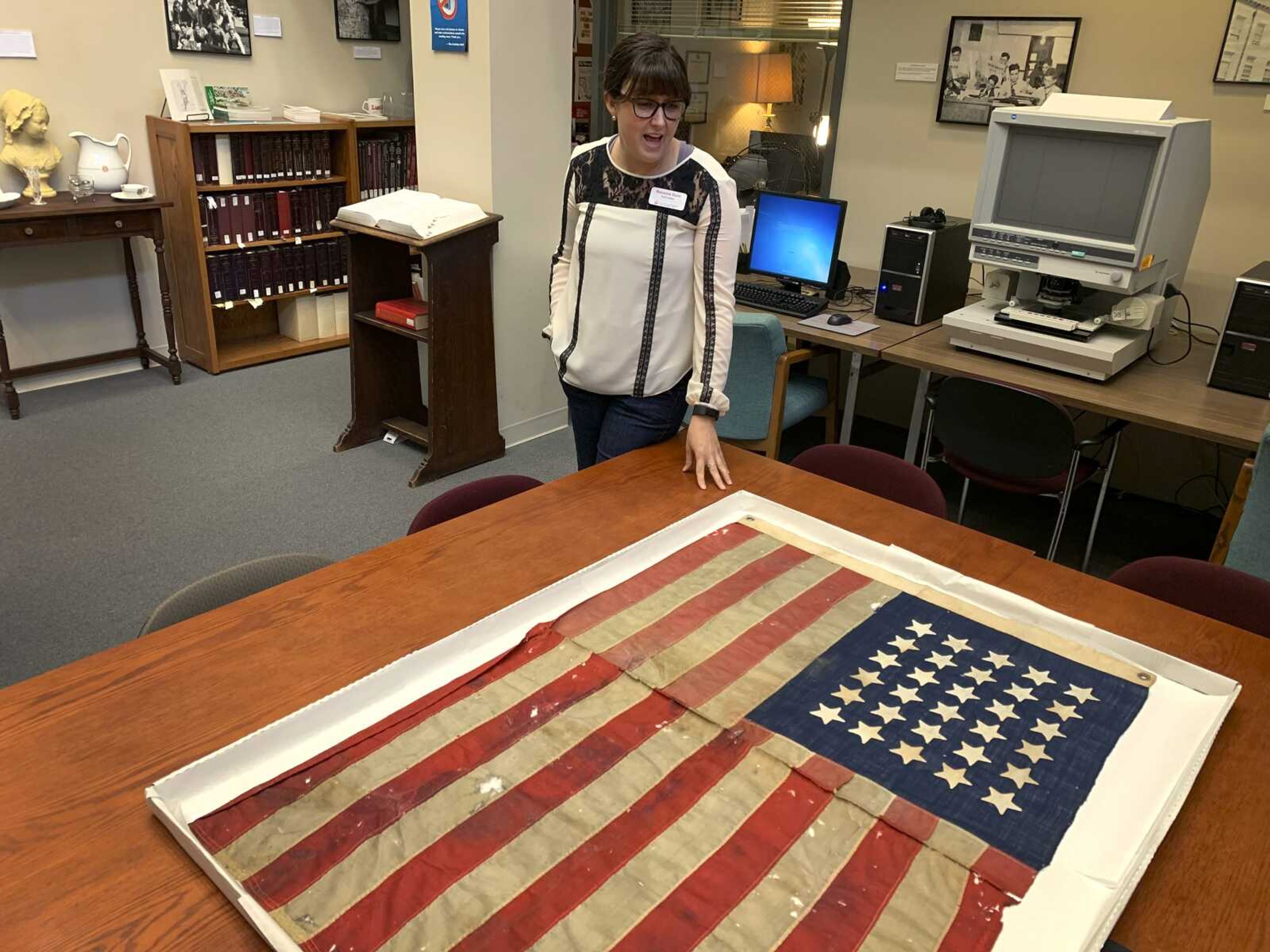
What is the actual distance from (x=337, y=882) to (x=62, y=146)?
14.7 feet

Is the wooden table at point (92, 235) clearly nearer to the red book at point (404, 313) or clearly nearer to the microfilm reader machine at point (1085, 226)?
the red book at point (404, 313)

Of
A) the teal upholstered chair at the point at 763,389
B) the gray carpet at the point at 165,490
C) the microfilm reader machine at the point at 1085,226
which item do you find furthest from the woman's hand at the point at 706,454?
the gray carpet at the point at 165,490

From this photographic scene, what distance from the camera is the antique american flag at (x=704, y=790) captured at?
89cm

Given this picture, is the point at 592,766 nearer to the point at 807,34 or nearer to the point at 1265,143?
the point at 1265,143

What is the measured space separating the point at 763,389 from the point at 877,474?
118 cm

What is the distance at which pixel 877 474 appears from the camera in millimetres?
1969

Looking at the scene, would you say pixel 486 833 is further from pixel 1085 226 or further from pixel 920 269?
pixel 920 269

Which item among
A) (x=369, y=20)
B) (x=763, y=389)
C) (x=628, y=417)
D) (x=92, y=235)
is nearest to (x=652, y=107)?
(x=628, y=417)

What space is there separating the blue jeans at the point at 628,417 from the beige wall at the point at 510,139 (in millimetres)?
1739

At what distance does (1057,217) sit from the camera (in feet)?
9.03

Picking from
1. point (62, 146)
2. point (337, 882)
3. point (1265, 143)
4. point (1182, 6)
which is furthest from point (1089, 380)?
point (62, 146)

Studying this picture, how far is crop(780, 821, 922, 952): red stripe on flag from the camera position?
869mm

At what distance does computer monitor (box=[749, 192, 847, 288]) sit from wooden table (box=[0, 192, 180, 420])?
8.76 feet

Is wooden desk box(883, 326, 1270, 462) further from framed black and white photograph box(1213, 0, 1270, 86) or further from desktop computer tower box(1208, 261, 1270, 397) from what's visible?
framed black and white photograph box(1213, 0, 1270, 86)
